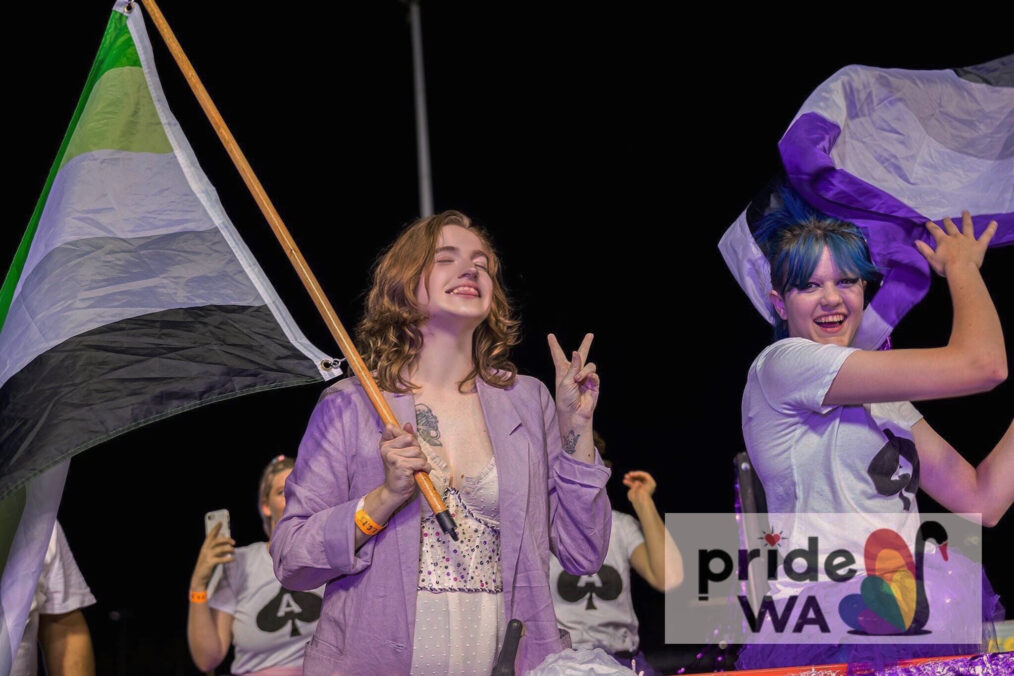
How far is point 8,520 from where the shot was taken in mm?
1847

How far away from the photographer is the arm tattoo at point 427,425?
1.89 meters

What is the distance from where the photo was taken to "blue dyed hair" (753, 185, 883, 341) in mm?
1909

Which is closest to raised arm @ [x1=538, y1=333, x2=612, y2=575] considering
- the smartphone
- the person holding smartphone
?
the person holding smartphone

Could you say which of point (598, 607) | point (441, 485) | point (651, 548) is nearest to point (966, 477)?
point (441, 485)

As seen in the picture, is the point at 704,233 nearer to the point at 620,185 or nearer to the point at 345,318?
the point at 620,185

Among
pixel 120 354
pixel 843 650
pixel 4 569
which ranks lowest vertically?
pixel 843 650

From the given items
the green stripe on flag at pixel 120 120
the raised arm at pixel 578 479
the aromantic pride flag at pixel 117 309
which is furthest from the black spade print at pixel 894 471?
the green stripe on flag at pixel 120 120

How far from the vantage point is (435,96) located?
461 cm

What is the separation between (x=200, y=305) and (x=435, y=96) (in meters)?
2.82

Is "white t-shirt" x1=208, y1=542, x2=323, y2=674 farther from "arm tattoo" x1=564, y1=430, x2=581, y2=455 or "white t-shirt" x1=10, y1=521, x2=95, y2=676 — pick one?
"arm tattoo" x1=564, y1=430, x2=581, y2=455

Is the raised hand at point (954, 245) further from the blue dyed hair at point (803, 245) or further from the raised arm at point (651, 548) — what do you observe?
the raised arm at point (651, 548)

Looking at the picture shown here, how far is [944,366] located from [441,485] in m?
0.82

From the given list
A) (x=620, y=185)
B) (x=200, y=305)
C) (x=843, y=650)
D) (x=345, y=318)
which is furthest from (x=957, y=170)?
(x=345, y=318)

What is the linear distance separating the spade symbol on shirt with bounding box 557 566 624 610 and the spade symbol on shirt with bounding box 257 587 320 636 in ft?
2.58
